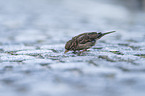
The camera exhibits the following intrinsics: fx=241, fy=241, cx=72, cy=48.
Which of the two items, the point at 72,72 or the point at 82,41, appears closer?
the point at 72,72

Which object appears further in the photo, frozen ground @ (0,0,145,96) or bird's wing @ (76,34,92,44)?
bird's wing @ (76,34,92,44)

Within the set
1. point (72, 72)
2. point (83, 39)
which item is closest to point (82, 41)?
point (83, 39)

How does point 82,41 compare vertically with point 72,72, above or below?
above

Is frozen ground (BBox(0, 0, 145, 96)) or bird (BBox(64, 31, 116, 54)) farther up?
bird (BBox(64, 31, 116, 54))

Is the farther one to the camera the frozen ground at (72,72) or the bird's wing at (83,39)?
the bird's wing at (83,39)

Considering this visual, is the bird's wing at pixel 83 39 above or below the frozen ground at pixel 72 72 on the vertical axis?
above

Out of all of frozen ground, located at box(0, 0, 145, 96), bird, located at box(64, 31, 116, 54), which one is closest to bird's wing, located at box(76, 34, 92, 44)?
bird, located at box(64, 31, 116, 54)

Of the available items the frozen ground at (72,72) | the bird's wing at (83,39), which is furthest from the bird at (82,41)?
the frozen ground at (72,72)

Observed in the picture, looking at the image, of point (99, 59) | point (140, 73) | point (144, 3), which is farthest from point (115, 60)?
point (144, 3)

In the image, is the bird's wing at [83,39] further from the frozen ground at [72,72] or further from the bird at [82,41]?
the frozen ground at [72,72]

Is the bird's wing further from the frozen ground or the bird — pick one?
the frozen ground

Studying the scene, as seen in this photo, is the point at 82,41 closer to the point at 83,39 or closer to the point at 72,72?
the point at 83,39
